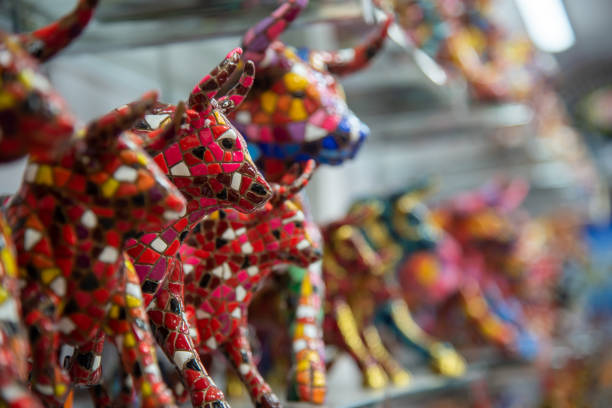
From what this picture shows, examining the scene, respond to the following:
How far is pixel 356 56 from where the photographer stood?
104cm

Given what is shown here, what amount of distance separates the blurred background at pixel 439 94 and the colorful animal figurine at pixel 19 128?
44 centimetres

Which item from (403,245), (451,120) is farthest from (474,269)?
(451,120)

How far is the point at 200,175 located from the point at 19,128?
23 centimetres

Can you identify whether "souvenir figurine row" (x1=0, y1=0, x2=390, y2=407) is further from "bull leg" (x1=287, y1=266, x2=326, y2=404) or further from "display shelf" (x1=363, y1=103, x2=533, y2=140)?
"display shelf" (x1=363, y1=103, x2=533, y2=140)

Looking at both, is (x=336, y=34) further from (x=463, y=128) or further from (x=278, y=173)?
(x=463, y=128)

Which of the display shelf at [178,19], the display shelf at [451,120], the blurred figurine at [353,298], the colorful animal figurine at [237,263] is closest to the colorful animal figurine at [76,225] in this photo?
the colorful animal figurine at [237,263]

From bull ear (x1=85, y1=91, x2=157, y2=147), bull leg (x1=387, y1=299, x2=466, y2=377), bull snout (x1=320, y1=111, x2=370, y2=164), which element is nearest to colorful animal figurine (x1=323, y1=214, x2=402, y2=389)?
bull leg (x1=387, y1=299, x2=466, y2=377)

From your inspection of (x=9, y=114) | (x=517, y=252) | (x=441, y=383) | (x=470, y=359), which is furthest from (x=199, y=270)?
(x=517, y=252)

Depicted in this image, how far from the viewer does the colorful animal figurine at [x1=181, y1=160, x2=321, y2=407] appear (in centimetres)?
85

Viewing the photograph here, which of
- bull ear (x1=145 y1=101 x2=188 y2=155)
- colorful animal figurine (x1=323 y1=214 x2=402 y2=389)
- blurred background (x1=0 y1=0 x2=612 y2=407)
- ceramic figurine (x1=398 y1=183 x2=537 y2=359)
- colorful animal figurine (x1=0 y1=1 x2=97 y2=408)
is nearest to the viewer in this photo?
colorful animal figurine (x1=0 y1=1 x2=97 y2=408)

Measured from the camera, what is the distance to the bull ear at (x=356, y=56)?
1.03 metres

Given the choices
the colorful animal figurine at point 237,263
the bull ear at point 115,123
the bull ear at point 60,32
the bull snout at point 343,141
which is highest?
the bull ear at point 60,32

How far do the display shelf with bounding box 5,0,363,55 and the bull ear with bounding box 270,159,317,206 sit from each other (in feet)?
0.79

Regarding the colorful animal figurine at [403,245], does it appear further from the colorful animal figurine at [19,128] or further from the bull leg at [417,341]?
the colorful animal figurine at [19,128]
